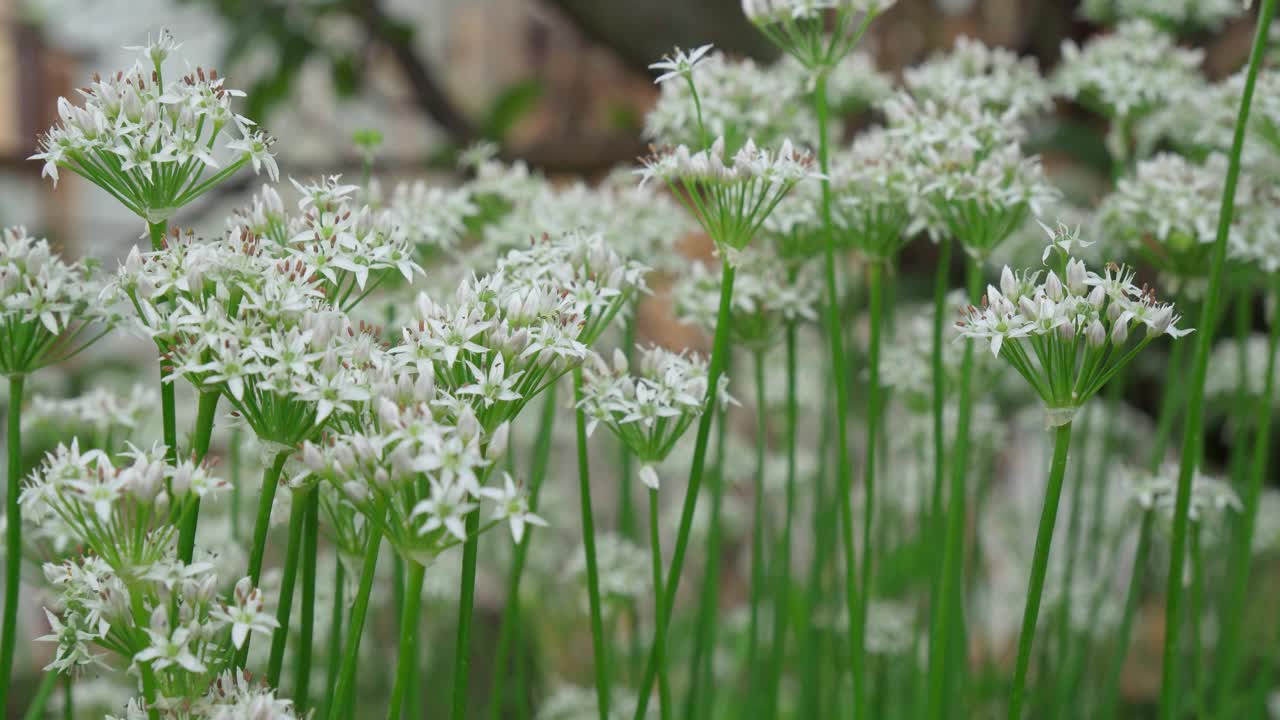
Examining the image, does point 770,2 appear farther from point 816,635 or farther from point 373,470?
point 816,635

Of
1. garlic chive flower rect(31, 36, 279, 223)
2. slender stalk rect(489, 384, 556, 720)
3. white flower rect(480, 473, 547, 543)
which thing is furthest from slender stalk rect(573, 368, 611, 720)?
garlic chive flower rect(31, 36, 279, 223)

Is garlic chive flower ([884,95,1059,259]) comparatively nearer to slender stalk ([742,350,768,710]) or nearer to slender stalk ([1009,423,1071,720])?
slender stalk ([742,350,768,710])

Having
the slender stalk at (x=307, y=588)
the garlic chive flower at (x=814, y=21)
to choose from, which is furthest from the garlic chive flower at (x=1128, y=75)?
the slender stalk at (x=307, y=588)

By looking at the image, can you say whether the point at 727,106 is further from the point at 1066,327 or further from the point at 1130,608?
the point at 1130,608

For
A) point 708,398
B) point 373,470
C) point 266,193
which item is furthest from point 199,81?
point 708,398

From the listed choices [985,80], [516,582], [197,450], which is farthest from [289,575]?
[985,80]

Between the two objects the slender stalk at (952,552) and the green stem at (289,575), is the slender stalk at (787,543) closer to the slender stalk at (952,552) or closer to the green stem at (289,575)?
the slender stalk at (952,552)
